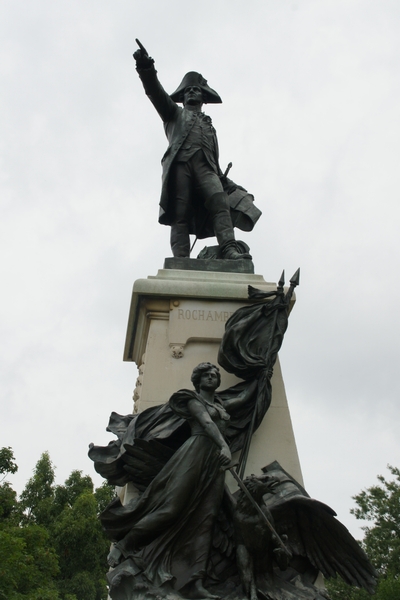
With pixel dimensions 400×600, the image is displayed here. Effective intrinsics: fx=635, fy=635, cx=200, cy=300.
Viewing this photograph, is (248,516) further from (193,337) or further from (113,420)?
(193,337)

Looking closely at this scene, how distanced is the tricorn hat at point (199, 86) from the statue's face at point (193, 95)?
64 mm

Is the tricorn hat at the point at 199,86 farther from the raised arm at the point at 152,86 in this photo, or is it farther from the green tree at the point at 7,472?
the green tree at the point at 7,472

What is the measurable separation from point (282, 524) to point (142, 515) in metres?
0.98

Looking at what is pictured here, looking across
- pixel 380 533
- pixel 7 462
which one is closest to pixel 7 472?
pixel 7 462

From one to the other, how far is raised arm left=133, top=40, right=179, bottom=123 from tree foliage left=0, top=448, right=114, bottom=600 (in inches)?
492

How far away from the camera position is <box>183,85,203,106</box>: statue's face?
7.45 m

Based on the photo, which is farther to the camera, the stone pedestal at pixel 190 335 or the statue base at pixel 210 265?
the statue base at pixel 210 265

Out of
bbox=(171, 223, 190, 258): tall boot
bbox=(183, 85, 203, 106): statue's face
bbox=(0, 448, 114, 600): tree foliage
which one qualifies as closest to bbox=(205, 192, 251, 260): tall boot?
bbox=(171, 223, 190, 258): tall boot

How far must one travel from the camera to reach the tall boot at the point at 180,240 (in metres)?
6.73

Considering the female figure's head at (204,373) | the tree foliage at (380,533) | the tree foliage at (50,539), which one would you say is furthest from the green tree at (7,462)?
the female figure's head at (204,373)

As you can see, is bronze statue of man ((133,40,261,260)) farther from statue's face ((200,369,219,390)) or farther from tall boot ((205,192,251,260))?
statue's face ((200,369,219,390))

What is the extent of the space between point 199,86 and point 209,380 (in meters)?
4.28

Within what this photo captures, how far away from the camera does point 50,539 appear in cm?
2480

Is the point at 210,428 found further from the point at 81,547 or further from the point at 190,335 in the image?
the point at 81,547
